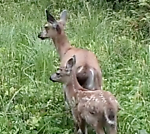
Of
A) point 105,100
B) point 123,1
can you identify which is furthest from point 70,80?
point 123,1

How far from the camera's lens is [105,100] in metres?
5.64

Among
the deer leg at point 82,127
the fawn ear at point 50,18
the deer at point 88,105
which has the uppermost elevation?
the fawn ear at point 50,18

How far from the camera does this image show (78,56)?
698 cm

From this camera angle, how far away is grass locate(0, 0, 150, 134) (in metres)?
6.39

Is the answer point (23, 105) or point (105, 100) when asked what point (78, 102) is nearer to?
point (105, 100)

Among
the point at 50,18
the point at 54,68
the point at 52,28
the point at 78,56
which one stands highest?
the point at 50,18

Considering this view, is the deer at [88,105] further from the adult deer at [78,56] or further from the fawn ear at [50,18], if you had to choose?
the fawn ear at [50,18]

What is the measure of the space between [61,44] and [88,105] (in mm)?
2210

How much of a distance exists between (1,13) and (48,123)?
187 inches

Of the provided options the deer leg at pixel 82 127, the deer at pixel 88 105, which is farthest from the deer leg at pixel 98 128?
the deer leg at pixel 82 127

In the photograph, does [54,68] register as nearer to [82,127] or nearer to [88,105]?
[82,127]

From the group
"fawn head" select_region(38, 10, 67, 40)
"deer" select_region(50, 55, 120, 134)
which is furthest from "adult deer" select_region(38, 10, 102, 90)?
"deer" select_region(50, 55, 120, 134)

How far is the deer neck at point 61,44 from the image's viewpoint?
7.72m

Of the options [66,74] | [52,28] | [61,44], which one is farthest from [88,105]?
[52,28]
